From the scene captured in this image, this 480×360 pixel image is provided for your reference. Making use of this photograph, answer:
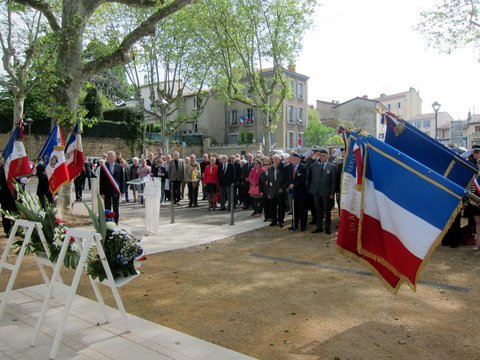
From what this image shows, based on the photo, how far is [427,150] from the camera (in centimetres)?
523

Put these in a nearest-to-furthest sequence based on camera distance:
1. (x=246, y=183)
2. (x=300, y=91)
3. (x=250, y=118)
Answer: (x=246, y=183) < (x=250, y=118) < (x=300, y=91)

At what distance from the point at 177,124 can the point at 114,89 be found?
58.0ft

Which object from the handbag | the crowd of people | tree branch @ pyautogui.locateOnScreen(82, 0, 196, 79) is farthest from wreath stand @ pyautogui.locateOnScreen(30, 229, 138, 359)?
the handbag

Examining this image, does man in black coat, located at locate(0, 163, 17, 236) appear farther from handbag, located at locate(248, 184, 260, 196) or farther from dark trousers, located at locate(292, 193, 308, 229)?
dark trousers, located at locate(292, 193, 308, 229)

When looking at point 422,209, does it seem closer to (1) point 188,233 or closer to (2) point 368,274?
(2) point 368,274

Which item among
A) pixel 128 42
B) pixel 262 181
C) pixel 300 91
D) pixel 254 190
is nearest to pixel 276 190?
pixel 262 181

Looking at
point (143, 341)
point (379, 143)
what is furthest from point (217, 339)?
point (379, 143)

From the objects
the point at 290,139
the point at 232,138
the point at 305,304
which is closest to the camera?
the point at 305,304

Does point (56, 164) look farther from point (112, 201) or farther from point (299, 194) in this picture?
point (299, 194)

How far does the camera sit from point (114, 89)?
53250 mm

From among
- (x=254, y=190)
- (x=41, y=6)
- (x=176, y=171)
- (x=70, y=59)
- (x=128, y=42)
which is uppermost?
(x=41, y=6)

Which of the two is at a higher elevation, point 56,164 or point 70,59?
point 70,59

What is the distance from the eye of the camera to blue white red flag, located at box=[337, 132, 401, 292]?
14.4 feet

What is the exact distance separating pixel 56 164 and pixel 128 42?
15.3 feet
